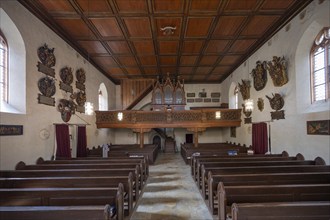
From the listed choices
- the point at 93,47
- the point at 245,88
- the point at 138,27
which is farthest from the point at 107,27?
the point at 245,88

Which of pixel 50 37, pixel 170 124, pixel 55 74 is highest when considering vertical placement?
pixel 50 37

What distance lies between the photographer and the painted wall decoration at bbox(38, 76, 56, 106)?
6.28 m

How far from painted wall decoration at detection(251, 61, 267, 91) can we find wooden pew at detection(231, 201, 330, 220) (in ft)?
21.7

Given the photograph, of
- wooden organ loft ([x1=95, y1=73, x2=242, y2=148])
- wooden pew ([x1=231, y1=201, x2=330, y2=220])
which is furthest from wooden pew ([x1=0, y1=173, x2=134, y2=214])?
wooden organ loft ([x1=95, y1=73, x2=242, y2=148])

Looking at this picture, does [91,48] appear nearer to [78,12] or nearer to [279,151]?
[78,12]

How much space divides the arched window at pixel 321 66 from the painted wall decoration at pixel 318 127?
719mm

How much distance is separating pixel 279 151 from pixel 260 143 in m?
1.12

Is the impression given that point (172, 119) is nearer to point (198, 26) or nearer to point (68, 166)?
point (198, 26)

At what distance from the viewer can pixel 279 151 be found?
7.41 metres

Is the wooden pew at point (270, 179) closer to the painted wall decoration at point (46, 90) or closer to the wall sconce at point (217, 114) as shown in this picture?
the painted wall decoration at point (46, 90)

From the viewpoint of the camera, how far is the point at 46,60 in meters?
6.56

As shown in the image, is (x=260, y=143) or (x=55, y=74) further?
(x=260, y=143)

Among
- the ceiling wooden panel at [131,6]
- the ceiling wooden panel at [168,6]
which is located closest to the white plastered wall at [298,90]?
the ceiling wooden panel at [168,6]

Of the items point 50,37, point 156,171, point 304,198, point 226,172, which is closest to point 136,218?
point 226,172
